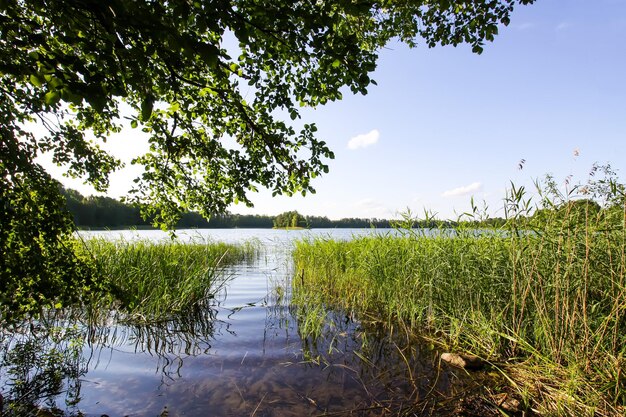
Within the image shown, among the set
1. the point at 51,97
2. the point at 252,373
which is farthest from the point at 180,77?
the point at 252,373

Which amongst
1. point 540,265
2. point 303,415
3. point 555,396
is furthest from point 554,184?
point 303,415

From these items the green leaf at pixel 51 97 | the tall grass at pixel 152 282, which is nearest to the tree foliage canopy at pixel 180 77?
the green leaf at pixel 51 97

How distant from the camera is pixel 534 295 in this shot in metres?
4.38

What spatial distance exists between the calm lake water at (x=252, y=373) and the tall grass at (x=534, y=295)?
2.72 ft

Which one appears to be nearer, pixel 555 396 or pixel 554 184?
pixel 555 396

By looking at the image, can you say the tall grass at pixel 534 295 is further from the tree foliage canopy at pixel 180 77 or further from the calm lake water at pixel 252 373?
the tree foliage canopy at pixel 180 77

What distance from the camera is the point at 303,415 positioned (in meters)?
3.97

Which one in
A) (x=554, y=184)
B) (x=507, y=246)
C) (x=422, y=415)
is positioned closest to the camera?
(x=422, y=415)

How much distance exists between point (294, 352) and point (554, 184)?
4.78 meters

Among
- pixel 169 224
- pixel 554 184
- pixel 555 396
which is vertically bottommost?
pixel 555 396

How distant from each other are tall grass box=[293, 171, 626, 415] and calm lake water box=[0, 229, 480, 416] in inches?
32.6

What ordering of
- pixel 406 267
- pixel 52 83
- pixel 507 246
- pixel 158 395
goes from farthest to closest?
pixel 406 267
pixel 507 246
pixel 158 395
pixel 52 83

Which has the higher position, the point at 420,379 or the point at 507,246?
the point at 507,246

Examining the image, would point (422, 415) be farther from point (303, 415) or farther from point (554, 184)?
point (554, 184)
